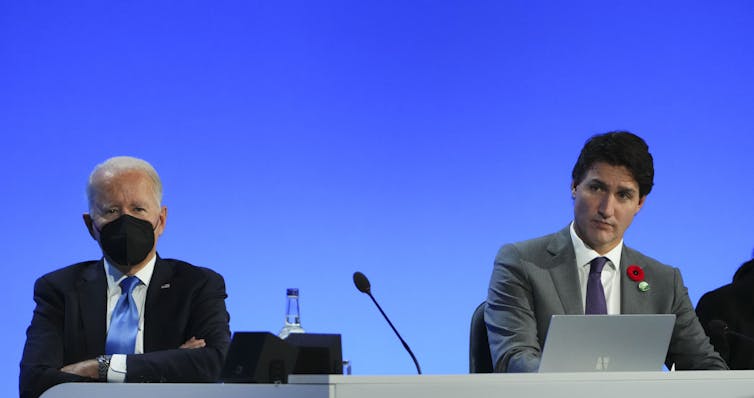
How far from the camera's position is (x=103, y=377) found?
2709 mm

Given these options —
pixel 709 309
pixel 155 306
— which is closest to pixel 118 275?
pixel 155 306

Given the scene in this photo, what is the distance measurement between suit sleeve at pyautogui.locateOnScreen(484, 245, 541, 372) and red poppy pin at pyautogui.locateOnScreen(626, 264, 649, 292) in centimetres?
35

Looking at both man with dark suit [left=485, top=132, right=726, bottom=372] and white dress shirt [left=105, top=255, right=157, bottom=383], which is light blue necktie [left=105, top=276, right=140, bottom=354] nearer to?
white dress shirt [left=105, top=255, right=157, bottom=383]

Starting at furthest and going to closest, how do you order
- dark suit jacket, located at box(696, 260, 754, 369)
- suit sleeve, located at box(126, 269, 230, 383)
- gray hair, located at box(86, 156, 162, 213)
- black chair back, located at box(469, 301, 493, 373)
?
dark suit jacket, located at box(696, 260, 754, 369) < black chair back, located at box(469, 301, 493, 373) < gray hair, located at box(86, 156, 162, 213) < suit sleeve, located at box(126, 269, 230, 383)

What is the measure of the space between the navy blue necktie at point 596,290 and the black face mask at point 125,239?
1431 mm

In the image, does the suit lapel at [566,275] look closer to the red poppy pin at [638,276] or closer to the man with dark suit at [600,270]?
the man with dark suit at [600,270]

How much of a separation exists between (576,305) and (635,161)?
0.52 metres

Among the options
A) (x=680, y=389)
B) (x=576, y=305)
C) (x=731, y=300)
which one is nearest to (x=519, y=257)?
(x=576, y=305)

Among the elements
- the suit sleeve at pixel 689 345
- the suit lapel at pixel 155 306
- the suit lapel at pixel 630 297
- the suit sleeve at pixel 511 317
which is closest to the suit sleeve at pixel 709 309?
the suit sleeve at pixel 689 345

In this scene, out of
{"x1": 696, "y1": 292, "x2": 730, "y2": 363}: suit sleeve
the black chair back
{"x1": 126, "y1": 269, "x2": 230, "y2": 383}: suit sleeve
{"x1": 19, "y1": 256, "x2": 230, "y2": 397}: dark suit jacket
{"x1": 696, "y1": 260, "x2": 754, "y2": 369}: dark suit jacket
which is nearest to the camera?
{"x1": 126, "y1": 269, "x2": 230, "y2": 383}: suit sleeve

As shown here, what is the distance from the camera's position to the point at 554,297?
3.16 m

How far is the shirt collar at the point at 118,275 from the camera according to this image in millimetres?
3102

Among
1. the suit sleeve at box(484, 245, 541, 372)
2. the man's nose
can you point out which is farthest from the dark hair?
the suit sleeve at box(484, 245, 541, 372)

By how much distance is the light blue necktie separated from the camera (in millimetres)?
3006
